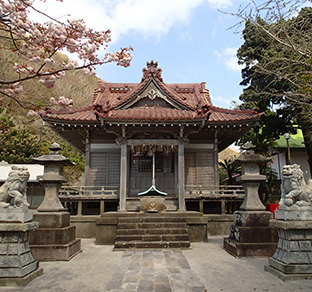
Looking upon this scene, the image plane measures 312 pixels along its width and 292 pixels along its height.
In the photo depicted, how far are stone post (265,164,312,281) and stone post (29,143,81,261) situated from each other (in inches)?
233

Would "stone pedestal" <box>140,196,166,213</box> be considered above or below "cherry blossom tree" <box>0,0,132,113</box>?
below

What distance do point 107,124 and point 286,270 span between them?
8584mm

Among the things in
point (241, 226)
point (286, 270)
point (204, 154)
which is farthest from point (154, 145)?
point (286, 270)

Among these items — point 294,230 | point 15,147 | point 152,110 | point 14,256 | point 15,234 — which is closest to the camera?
point 14,256

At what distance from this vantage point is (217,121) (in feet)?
39.3

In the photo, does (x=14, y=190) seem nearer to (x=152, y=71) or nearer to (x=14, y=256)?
(x=14, y=256)

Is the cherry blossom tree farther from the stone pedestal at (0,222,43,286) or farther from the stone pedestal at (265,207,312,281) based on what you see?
the stone pedestal at (265,207,312,281)

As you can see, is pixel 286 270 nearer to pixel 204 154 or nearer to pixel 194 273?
pixel 194 273

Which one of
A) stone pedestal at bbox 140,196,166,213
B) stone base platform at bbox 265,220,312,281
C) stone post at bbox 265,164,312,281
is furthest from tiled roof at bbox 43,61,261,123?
stone base platform at bbox 265,220,312,281

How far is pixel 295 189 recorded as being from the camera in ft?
18.1

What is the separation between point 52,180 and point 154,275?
16.2 ft

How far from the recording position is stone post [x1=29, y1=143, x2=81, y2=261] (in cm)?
726

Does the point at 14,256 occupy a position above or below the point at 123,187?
below

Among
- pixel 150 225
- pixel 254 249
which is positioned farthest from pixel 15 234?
pixel 254 249
